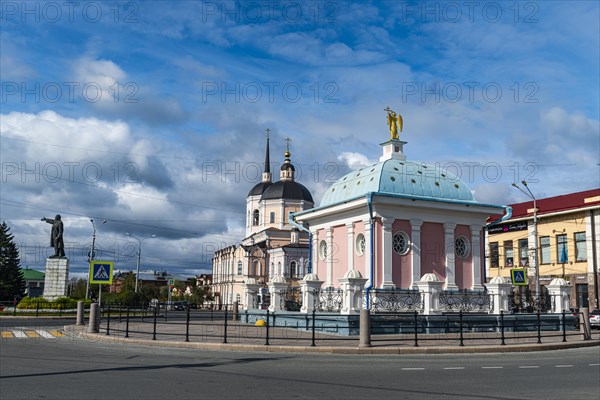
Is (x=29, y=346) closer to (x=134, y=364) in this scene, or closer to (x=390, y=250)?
(x=134, y=364)

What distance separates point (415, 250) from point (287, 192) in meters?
59.3

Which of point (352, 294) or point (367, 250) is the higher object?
point (367, 250)

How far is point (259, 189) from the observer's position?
93312mm

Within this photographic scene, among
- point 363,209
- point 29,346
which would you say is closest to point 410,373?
point 29,346

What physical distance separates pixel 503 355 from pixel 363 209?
11384 mm

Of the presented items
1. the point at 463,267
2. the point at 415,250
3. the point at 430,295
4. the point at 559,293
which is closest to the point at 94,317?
the point at 430,295

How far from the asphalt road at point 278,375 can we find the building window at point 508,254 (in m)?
36.3

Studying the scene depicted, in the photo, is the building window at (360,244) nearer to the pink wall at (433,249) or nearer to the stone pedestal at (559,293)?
the pink wall at (433,249)

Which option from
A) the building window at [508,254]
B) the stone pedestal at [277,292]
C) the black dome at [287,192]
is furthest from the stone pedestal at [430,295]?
the black dome at [287,192]

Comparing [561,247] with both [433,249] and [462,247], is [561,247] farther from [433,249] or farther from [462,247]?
[433,249]

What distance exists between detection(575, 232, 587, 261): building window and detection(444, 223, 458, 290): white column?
21376 mm

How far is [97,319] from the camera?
845 inches

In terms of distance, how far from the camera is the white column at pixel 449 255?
91.5 feet

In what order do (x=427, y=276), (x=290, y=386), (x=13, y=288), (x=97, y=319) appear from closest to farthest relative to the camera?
(x=290, y=386)
(x=97, y=319)
(x=427, y=276)
(x=13, y=288)
